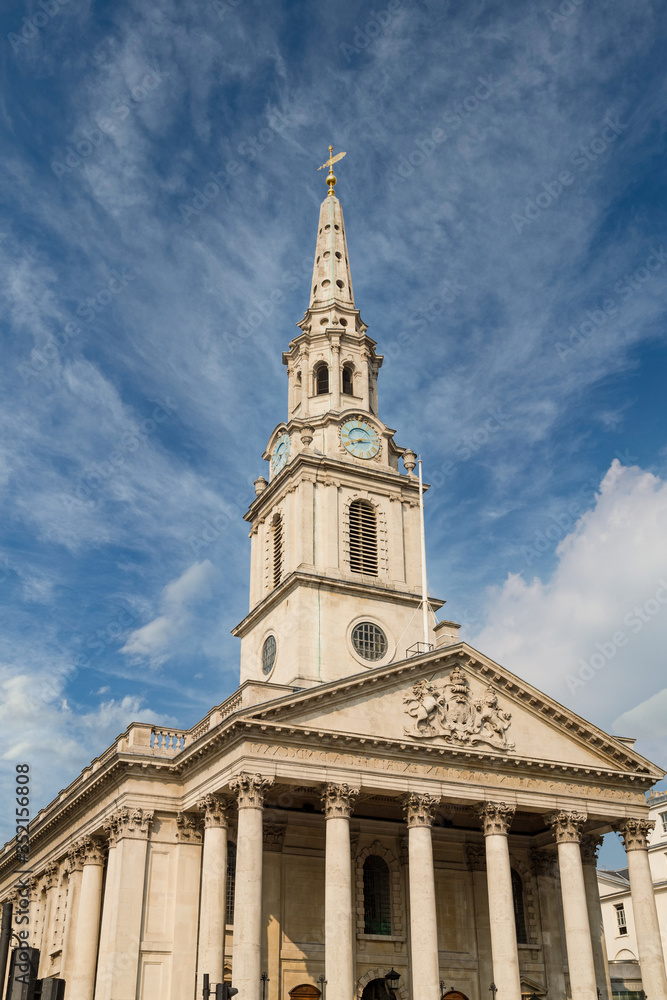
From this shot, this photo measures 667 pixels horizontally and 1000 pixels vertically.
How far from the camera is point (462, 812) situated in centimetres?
3875

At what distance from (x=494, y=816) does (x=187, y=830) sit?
37.8ft

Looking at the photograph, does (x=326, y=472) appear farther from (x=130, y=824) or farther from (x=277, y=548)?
(x=130, y=824)

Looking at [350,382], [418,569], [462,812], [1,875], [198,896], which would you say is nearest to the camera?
[198,896]

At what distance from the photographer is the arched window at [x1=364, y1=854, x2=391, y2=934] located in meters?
37.7

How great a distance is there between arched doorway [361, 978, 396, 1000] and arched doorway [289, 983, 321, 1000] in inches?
84.8

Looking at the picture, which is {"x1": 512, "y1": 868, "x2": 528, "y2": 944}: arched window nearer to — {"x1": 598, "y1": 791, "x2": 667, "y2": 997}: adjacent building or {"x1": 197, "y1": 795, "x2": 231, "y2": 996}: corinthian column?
{"x1": 197, "y1": 795, "x2": 231, "y2": 996}: corinthian column

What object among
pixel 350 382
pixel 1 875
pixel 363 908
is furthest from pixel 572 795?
pixel 1 875

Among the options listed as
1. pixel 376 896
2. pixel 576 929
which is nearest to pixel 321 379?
pixel 376 896

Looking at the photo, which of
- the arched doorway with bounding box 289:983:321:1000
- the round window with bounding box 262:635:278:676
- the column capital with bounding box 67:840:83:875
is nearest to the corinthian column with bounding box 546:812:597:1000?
the arched doorway with bounding box 289:983:321:1000

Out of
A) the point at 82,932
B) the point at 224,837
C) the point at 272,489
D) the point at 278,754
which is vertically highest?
the point at 272,489

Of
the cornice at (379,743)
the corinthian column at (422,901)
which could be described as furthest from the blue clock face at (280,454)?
the corinthian column at (422,901)

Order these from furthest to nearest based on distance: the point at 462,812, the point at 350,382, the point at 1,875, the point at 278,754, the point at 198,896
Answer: the point at 1,875
the point at 350,382
the point at 462,812
the point at 198,896
the point at 278,754

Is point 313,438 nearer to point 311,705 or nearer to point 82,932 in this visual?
point 311,705

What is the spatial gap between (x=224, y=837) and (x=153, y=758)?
469cm
